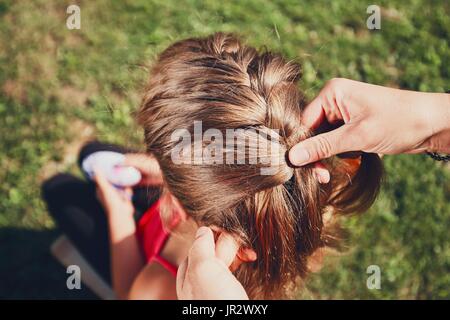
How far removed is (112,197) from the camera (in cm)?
274

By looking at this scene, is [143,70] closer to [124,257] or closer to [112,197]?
[112,197]

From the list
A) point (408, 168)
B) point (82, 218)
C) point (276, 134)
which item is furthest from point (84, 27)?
point (408, 168)

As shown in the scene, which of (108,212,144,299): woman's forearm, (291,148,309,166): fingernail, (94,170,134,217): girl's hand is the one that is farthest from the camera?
(94,170,134,217): girl's hand

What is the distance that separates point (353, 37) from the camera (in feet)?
11.7

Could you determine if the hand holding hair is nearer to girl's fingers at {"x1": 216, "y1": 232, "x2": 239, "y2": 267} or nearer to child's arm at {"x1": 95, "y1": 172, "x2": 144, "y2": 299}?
girl's fingers at {"x1": 216, "y1": 232, "x2": 239, "y2": 267}

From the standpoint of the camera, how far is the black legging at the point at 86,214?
2.75 metres

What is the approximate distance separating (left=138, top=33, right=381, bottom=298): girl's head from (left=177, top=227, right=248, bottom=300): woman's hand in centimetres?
7

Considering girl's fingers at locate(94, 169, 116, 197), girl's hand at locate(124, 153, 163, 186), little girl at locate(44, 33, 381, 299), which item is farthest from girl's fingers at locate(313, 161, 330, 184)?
girl's fingers at locate(94, 169, 116, 197)

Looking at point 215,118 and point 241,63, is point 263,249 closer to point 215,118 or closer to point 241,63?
point 215,118

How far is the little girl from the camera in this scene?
67.0 inches

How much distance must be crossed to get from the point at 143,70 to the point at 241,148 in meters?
1.27

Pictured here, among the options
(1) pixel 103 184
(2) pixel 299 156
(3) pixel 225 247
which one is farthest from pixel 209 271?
(1) pixel 103 184

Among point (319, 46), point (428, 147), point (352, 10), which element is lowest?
point (428, 147)

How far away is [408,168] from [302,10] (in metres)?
1.37
